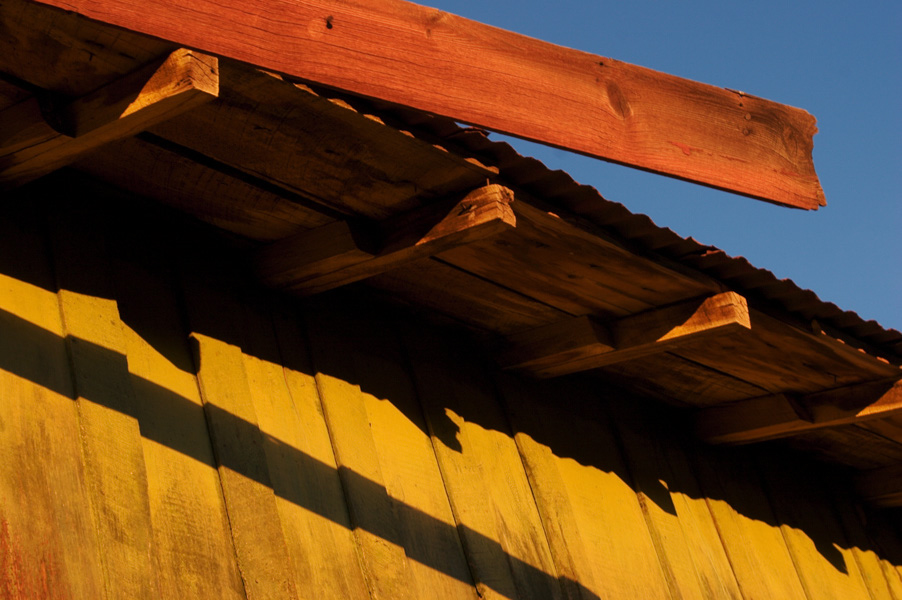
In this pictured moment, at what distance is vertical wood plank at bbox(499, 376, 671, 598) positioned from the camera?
12.1 ft

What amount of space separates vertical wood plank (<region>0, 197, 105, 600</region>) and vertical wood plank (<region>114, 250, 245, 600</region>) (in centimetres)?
20

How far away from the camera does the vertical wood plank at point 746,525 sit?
4.45 m

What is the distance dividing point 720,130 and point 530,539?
1585mm

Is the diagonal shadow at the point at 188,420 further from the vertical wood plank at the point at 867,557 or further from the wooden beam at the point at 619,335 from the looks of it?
the vertical wood plank at the point at 867,557

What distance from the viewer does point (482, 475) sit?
138 inches

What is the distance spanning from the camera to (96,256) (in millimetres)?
2789

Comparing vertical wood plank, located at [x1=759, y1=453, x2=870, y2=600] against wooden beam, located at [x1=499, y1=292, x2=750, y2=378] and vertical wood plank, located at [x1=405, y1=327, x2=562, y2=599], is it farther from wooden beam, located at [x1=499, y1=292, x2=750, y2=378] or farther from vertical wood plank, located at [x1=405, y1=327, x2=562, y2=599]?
vertical wood plank, located at [x1=405, y1=327, x2=562, y2=599]

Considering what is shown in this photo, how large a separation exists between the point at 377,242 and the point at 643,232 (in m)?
0.83

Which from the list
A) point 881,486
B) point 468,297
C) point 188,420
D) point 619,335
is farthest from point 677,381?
point 188,420

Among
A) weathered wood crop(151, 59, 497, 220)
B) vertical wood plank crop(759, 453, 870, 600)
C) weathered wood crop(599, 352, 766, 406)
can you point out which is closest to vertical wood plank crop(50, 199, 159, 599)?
weathered wood crop(151, 59, 497, 220)

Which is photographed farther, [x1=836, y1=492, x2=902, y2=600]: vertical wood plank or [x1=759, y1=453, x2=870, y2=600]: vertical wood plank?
[x1=836, y1=492, x2=902, y2=600]: vertical wood plank

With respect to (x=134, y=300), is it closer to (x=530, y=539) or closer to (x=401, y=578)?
(x=401, y=578)

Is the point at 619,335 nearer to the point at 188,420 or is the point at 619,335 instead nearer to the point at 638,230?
the point at 638,230

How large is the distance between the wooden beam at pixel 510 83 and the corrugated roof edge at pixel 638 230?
19cm
